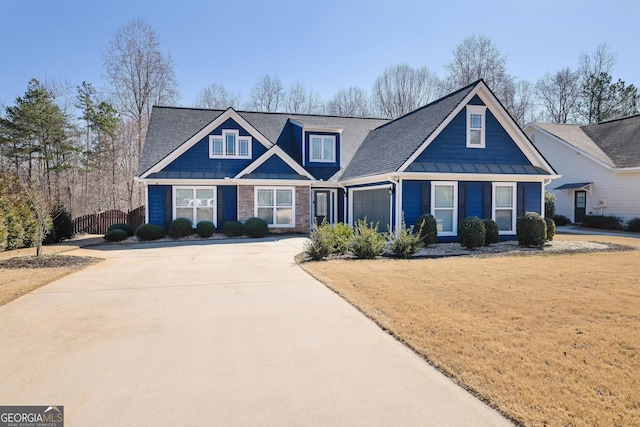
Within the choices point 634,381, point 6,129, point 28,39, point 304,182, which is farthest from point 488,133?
point 6,129

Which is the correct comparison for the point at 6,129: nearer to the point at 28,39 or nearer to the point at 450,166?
the point at 28,39

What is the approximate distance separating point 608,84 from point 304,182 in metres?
38.3

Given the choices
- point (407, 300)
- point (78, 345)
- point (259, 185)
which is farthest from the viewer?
point (259, 185)

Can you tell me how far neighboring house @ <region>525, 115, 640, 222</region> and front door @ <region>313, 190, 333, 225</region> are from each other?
16.4 meters

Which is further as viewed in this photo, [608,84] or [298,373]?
[608,84]

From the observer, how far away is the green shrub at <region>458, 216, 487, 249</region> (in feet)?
44.8

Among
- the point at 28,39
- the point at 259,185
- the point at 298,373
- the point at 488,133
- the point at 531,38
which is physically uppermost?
the point at 28,39

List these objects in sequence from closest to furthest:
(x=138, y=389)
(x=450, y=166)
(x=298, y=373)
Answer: (x=138, y=389)
(x=298, y=373)
(x=450, y=166)

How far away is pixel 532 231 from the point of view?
1423cm

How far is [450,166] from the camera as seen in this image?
1558 cm

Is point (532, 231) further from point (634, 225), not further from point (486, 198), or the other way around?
point (634, 225)

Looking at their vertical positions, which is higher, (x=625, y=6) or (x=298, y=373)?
(x=625, y=6)

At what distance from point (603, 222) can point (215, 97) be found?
119ft

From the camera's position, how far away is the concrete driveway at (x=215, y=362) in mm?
3316
